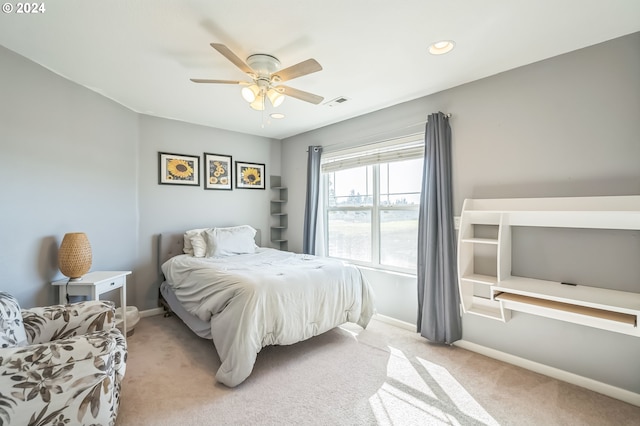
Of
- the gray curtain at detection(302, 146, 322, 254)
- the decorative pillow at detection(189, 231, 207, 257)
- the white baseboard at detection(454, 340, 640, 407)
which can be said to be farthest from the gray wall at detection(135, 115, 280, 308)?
the white baseboard at detection(454, 340, 640, 407)

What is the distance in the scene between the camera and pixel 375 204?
365 centimetres

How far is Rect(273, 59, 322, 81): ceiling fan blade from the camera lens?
1827mm

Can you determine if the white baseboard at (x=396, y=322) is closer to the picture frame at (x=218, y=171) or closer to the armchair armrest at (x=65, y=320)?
the armchair armrest at (x=65, y=320)

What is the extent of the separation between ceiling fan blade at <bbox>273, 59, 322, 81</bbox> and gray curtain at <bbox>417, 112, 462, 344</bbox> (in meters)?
1.54

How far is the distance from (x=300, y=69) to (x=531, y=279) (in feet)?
8.04

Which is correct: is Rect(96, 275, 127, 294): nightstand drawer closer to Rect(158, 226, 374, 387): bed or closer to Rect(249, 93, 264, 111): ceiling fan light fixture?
Rect(158, 226, 374, 387): bed

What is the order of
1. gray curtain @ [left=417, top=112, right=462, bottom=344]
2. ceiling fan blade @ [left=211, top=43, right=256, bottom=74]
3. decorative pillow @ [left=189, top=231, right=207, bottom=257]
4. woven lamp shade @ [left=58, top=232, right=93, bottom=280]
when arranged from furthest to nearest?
decorative pillow @ [left=189, top=231, right=207, bottom=257]
gray curtain @ [left=417, top=112, right=462, bottom=344]
woven lamp shade @ [left=58, top=232, right=93, bottom=280]
ceiling fan blade @ [left=211, top=43, right=256, bottom=74]

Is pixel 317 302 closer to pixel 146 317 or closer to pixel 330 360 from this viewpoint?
pixel 330 360

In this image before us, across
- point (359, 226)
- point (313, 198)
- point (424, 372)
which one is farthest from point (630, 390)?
point (313, 198)

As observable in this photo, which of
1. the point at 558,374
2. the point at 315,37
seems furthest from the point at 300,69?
the point at 558,374

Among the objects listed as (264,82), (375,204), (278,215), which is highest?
(264,82)

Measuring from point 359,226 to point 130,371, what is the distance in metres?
2.82

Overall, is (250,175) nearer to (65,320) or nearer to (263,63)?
(263,63)

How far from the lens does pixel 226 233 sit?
3.79m
